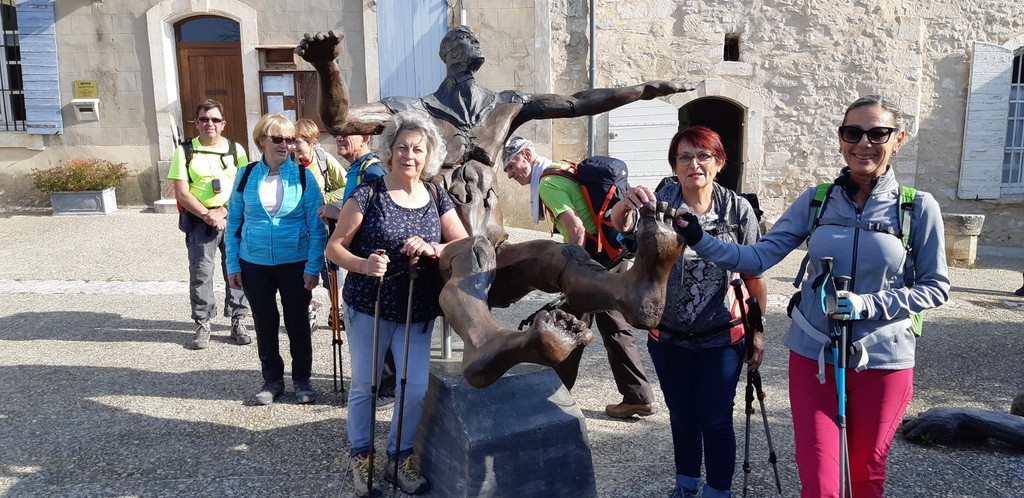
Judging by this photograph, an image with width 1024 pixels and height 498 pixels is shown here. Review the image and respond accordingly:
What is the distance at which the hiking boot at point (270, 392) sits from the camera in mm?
4223

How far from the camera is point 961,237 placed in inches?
371

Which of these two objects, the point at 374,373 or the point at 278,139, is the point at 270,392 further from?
the point at 374,373

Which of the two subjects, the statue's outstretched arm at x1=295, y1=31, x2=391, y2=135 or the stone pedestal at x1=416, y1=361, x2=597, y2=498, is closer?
the stone pedestal at x1=416, y1=361, x2=597, y2=498

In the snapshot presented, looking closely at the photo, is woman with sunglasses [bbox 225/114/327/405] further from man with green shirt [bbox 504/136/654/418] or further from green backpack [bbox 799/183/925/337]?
green backpack [bbox 799/183/925/337]

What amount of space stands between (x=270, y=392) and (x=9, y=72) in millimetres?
9833

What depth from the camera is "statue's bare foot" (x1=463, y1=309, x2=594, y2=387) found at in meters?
2.32

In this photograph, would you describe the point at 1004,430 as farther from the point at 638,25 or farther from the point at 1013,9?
the point at 1013,9

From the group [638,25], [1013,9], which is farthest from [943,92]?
[638,25]

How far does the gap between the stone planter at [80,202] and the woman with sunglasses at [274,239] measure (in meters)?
7.42

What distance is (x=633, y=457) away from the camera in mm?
3625

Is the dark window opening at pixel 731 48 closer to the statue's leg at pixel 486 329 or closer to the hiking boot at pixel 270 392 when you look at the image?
the hiking boot at pixel 270 392

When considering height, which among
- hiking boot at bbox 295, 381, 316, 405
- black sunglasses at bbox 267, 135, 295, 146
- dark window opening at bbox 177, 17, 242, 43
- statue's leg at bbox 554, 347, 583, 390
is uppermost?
dark window opening at bbox 177, 17, 242, 43

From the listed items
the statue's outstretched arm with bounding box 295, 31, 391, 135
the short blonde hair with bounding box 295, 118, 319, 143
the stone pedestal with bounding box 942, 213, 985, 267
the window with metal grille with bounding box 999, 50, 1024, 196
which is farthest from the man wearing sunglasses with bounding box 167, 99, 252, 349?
the window with metal grille with bounding box 999, 50, 1024, 196

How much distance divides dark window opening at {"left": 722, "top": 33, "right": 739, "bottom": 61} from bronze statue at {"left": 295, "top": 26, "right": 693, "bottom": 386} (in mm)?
7809
